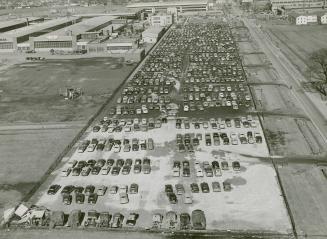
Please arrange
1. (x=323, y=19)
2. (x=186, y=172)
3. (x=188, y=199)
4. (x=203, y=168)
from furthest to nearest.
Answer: (x=323, y=19) < (x=203, y=168) < (x=186, y=172) < (x=188, y=199)

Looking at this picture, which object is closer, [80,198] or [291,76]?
[80,198]

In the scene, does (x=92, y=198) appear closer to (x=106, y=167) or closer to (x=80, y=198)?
(x=80, y=198)

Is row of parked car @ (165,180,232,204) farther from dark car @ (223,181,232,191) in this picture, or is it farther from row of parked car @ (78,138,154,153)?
row of parked car @ (78,138,154,153)

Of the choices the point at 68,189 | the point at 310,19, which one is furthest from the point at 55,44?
the point at 310,19

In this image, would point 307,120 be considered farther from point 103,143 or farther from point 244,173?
point 103,143

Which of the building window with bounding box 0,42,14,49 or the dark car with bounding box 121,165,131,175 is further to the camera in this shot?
the building window with bounding box 0,42,14,49

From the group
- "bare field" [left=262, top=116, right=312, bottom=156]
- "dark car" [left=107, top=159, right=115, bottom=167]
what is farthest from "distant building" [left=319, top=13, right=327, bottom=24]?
"dark car" [left=107, top=159, right=115, bottom=167]

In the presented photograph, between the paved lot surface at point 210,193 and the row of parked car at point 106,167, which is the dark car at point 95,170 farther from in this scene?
the paved lot surface at point 210,193
